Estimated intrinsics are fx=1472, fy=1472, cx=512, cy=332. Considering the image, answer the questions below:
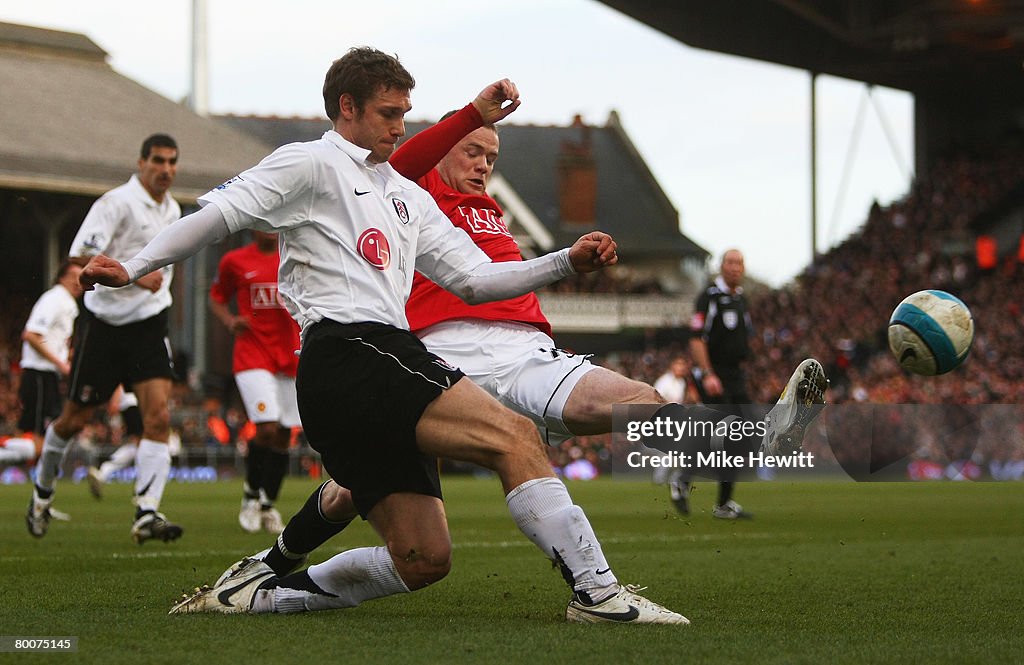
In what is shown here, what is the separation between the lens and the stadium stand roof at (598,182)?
53219 millimetres

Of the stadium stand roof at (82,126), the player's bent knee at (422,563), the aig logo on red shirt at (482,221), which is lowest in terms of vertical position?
the player's bent knee at (422,563)

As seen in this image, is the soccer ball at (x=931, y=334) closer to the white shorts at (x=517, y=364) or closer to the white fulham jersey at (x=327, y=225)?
the white shorts at (x=517, y=364)

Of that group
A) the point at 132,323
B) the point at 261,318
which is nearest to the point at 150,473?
the point at 132,323

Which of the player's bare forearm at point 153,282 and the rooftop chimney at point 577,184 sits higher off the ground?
the rooftop chimney at point 577,184

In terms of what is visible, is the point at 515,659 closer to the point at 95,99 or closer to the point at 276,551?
the point at 276,551

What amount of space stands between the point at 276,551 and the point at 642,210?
51.0 metres

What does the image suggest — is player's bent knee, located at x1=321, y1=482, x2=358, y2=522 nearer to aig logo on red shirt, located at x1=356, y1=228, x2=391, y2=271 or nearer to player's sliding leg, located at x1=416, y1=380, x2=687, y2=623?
player's sliding leg, located at x1=416, y1=380, x2=687, y2=623

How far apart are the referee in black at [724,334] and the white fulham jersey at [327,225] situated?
793 cm

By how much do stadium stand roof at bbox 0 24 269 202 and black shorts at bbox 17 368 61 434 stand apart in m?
17.7

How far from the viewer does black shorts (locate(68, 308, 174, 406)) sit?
903 centimetres

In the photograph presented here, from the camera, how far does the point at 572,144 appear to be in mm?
54656

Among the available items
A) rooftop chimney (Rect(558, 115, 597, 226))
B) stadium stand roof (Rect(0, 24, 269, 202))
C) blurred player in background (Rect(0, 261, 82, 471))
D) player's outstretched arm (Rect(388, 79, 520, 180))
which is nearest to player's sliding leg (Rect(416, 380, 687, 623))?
player's outstretched arm (Rect(388, 79, 520, 180))

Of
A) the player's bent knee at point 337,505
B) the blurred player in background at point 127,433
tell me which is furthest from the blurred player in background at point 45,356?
the player's bent knee at point 337,505

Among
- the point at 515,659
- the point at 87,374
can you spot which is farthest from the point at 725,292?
the point at 515,659
